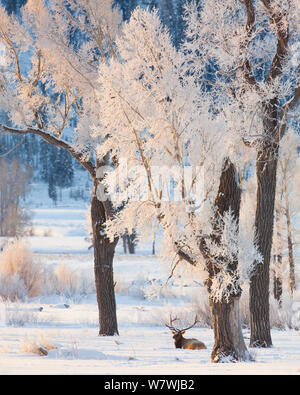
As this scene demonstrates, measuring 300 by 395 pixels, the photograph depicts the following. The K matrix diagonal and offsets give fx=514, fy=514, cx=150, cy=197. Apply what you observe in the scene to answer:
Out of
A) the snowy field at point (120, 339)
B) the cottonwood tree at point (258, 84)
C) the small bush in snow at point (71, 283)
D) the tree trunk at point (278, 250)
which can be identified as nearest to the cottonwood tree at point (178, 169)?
the snowy field at point (120, 339)

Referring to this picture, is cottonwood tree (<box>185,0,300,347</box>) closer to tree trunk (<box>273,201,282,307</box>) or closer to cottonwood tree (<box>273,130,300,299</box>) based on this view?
cottonwood tree (<box>273,130,300,299</box>)

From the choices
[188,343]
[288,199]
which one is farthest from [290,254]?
[188,343]

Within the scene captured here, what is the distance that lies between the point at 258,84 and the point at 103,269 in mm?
4362

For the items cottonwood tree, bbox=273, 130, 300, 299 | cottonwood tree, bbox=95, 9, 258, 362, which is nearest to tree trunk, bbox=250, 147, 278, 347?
cottonwood tree, bbox=95, 9, 258, 362

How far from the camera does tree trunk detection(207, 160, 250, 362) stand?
6141mm

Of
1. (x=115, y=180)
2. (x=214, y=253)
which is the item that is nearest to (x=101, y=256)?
(x=115, y=180)

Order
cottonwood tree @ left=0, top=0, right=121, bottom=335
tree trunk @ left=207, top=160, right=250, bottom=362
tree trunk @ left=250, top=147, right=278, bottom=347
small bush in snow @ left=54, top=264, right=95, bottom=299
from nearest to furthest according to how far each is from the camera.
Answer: tree trunk @ left=207, top=160, right=250, bottom=362 → tree trunk @ left=250, top=147, right=278, bottom=347 → cottonwood tree @ left=0, top=0, right=121, bottom=335 → small bush in snow @ left=54, top=264, right=95, bottom=299

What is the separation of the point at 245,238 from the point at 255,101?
242 cm

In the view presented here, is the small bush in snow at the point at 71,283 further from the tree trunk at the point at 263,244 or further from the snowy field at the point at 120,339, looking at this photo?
the tree trunk at the point at 263,244

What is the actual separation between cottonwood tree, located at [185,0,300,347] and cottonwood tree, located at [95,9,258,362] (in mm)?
1159

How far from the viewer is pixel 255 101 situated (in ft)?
25.1

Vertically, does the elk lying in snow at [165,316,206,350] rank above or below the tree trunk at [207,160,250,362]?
below

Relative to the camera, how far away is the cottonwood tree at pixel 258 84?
7.64 meters
